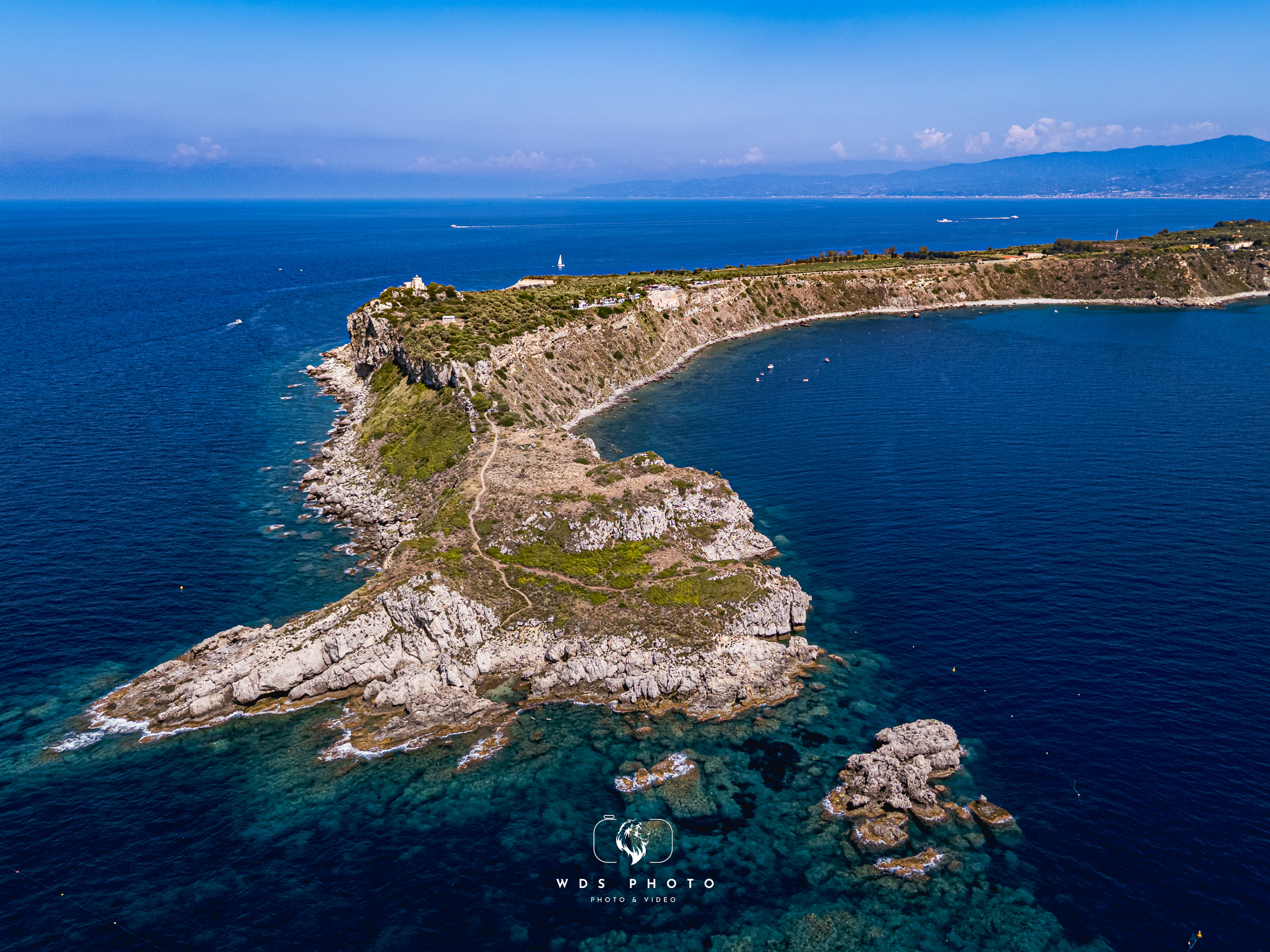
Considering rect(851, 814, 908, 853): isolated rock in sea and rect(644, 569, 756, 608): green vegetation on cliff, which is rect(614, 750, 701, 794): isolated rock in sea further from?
rect(644, 569, 756, 608): green vegetation on cliff

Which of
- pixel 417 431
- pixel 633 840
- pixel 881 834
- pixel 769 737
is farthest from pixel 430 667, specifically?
pixel 417 431

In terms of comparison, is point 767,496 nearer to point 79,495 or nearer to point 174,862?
point 174,862

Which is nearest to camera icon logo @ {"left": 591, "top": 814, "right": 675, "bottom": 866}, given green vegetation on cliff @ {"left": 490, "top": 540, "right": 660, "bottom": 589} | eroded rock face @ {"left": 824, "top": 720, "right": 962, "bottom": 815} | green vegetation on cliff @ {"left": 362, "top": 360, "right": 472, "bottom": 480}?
eroded rock face @ {"left": 824, "top": 720, "right": 962, "bottom": 815}

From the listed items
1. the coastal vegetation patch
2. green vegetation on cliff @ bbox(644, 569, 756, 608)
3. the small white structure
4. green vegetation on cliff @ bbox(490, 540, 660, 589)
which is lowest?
green vegetation on cliff @ bbox(644, 569, 756, 608)

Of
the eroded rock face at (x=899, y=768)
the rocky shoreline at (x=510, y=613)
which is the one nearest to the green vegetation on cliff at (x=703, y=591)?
the rocky shoreline at (x=510, y=613)

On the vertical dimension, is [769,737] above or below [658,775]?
above

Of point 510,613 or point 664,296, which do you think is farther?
point 664,296

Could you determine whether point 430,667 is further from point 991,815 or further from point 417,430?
point 417,430

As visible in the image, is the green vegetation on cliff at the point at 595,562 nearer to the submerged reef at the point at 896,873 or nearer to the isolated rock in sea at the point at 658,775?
the isolated rock in sea at the point at 658,775
